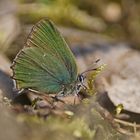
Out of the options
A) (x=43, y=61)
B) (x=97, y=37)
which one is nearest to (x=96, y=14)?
(x=97, y=37)

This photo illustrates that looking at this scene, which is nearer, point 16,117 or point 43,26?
point 16,117

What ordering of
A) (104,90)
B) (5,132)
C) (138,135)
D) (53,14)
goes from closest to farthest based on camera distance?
(5,132)
(138,135)
(104,90)
(53,14)

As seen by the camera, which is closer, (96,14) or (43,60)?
(43,60)

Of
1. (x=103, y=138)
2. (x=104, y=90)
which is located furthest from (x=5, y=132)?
(x=104, y=90)

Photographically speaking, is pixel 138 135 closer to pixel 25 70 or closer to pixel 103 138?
pixel 103 138

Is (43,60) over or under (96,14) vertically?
under

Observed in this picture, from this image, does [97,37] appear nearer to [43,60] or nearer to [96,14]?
[96,14]

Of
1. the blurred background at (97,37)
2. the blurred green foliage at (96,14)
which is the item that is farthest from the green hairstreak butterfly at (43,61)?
the blurred green foliage at (96,14)

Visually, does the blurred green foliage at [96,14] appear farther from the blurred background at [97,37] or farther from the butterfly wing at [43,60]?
the butterfly wing at [43,60]
